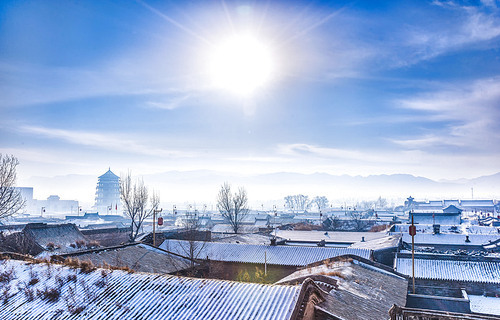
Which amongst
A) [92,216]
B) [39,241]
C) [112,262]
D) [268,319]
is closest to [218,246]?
[112,262]

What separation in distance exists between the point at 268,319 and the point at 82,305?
20.9 ft

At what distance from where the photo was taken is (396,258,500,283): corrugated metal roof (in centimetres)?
2749

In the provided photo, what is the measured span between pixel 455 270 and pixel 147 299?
25844mm

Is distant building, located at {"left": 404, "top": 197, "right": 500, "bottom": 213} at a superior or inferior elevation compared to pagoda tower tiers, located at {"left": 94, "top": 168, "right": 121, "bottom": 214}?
inferior

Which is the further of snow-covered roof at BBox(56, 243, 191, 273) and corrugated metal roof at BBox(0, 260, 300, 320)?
snow-covered roof at BBox(56, 243, 191, 273)

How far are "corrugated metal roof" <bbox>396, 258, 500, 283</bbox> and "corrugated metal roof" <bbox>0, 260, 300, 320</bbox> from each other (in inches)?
864

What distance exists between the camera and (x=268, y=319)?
9844 millimetres

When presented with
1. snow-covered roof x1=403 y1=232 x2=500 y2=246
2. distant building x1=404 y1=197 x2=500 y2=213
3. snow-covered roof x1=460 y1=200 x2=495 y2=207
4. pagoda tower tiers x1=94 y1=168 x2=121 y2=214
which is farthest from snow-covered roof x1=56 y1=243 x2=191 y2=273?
pagoda tower tiers x1=94 y1=168 x2=121 y2=214

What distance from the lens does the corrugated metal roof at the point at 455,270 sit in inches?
1082

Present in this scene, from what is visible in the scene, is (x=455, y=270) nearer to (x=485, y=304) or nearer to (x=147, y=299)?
(x=485, y=304)

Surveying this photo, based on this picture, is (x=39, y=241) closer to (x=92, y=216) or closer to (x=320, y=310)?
(x=320, y=310)

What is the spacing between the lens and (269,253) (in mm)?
32688

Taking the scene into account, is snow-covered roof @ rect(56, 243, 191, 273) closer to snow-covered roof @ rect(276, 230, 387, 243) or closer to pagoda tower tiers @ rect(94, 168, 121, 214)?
snow-covered roof @ rect(276, 230, 387, 243)

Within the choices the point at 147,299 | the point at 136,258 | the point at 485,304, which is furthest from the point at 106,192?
the point at 147,299
